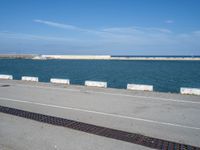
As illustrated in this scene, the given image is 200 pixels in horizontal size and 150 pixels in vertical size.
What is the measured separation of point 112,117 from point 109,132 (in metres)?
2.07

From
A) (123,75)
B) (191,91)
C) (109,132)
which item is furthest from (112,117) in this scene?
(123,75)

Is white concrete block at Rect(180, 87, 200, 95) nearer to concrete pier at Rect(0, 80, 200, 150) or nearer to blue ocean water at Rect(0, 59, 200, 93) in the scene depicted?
concrete pier at Rect(0, 80, 200, 150)

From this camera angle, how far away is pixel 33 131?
310 inches

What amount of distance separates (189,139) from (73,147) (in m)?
3.57

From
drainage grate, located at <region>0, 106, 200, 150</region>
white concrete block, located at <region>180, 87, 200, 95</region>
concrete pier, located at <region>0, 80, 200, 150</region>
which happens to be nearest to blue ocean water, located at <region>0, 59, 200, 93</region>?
white concrete block, located at <region>180, 87, 200, 95</region>

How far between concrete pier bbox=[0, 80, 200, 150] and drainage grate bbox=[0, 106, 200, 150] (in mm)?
333

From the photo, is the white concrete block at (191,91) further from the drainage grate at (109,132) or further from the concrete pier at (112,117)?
the drainage grate at (109,132)

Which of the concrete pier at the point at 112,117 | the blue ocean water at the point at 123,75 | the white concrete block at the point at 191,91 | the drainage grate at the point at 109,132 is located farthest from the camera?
the blue ocean water at the point at 123,75

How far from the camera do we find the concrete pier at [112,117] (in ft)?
23.9

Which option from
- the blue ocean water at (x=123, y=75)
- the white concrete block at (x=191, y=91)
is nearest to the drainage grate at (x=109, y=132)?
the white concrete block at (x=191, y=91)

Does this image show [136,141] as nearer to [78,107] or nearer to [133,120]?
[133,120]

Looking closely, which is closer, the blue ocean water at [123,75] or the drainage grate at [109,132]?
the drainage grate at [109,132]

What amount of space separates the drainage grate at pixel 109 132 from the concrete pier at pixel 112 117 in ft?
1.09

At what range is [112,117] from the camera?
9914 millimetres
